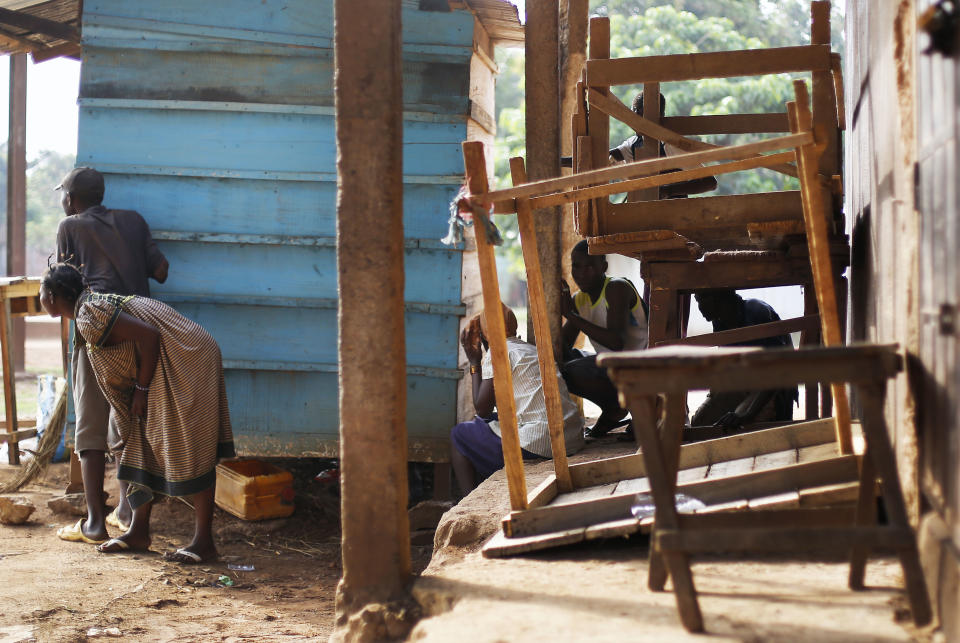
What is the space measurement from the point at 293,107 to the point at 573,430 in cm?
275

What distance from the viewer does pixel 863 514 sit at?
257cm

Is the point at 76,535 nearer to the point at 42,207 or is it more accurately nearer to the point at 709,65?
the point at 709,65

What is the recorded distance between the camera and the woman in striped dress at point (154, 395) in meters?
5.15

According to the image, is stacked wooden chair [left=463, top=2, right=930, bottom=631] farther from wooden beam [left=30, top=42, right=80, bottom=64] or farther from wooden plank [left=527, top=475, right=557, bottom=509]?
wooden beam [left=30, top=42, right=80, bottom=64]

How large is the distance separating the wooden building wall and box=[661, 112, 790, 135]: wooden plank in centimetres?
170

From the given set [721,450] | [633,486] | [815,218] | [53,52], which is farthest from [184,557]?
[53,52]

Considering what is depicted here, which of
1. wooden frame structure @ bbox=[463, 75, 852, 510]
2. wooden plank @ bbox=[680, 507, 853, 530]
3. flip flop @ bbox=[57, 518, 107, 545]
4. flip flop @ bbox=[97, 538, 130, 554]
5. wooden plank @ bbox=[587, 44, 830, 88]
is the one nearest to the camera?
wooden plank @ bbox=[680, 507, 853, 530]

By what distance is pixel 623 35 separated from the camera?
17938 mm

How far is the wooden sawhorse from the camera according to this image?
2.25m

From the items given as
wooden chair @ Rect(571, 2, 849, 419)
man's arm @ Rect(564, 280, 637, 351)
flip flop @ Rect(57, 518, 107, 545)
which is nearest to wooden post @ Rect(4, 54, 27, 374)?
flip flop @ Rect(57, 518, 107, 545)

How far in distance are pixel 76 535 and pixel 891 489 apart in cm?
484

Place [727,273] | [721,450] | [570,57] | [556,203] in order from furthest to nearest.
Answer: [570,57]
[727,273]
[721,450]
[556,203]

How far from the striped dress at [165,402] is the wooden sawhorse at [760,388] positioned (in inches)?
137

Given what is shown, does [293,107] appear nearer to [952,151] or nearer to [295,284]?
[295,284]
